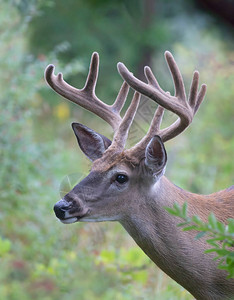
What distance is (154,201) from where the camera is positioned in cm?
357

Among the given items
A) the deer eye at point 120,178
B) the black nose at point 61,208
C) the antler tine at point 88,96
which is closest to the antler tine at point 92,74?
the antler tine at point 88,96

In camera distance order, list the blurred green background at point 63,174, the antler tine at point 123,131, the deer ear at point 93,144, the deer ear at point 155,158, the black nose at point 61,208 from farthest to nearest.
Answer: the blurred green background at point 63,174 → the deer ear at point 93,144 → the antler tine at point 123,131 → the deer ear at point 155,158 → the black nose at point 61,208

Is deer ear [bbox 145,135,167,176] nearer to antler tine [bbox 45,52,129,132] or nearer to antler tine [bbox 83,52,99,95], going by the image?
antler tine [bbox 45,52,129,132]

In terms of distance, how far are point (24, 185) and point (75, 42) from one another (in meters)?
10.1

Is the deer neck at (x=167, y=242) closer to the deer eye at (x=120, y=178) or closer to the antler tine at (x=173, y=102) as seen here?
the deer eye at (x=120, y=178)

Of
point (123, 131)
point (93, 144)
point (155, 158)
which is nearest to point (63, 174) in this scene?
point (93, 144)

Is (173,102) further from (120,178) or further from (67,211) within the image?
(67,211)

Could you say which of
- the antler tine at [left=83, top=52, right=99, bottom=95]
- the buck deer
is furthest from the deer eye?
the antler tine at [left=83, top=52, right=99, bottom=95]

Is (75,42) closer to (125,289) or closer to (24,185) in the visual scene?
(24,185)

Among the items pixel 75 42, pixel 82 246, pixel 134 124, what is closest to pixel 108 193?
pixel 134 124

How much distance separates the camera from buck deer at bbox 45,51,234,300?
343 cm

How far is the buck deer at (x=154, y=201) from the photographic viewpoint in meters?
3.43

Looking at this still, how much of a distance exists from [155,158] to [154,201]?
0.22 meters

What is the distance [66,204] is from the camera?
342 cm
